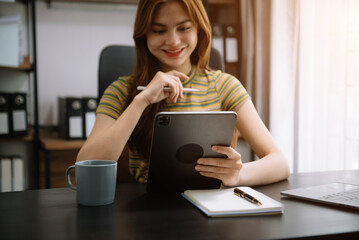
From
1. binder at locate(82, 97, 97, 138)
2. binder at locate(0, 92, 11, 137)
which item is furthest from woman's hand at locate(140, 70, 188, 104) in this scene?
binder at locate(0, 92, 11, 137)

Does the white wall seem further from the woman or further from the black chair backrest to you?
the woman

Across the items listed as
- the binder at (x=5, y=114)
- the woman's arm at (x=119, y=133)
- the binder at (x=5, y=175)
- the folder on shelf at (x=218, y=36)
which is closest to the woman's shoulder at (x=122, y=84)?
the woman's arm at (x=119, y=133)

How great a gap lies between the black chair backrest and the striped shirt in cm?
9

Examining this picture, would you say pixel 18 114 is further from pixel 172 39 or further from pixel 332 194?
pixel 332 194

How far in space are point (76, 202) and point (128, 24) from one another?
1968 millimetres

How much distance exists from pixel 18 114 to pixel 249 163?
1558mm

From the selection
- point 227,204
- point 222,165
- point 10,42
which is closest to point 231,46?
point 10,42

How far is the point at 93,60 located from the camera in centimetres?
246

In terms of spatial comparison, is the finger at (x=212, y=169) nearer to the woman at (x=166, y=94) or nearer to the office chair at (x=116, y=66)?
the woman at (x=166, y=94)

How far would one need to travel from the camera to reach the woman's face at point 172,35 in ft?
3.72

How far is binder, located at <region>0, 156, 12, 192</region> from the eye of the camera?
6.61 feet

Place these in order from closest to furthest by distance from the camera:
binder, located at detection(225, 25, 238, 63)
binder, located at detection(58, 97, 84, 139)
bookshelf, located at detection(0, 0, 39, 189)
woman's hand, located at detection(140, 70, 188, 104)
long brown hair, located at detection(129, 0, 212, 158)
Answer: woman's hand, located at detection(140, 70, 188, 104) < long brown hair, located at detection(129, 0, 212, 158) < binder, located at detection(58, 97, 84, 139) < bookshelf, located at detection(0, 0, 39, 189) < binder, located at detection(225, 25, 238, 63)

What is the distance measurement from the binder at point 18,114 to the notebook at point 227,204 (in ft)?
5.16

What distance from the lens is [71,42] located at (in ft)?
7.95
